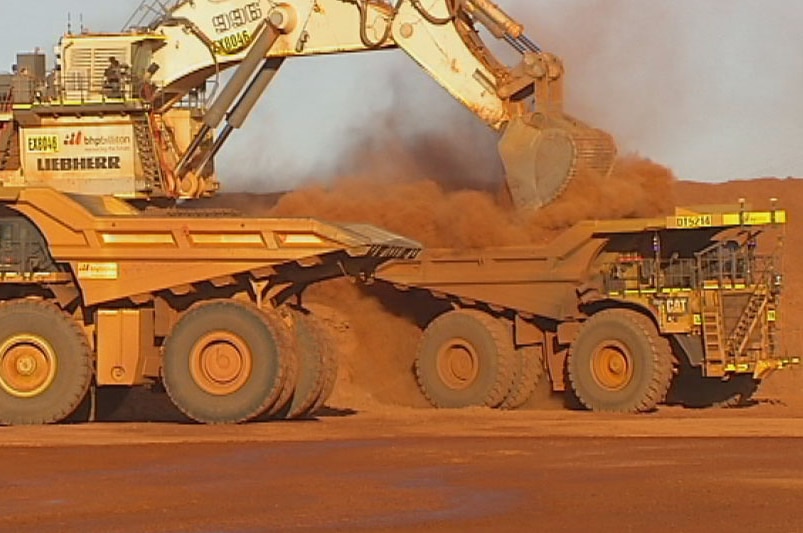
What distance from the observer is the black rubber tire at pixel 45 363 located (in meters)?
25.7

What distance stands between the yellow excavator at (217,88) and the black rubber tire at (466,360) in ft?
6.64

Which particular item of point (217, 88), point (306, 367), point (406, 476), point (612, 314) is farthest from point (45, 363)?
point (406, 476)

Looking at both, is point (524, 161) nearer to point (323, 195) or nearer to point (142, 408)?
point (323, 195)

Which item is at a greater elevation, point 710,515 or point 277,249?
point 277,249

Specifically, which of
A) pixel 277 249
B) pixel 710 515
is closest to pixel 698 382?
pixel 277 249

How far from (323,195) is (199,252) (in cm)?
877

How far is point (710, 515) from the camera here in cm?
1470

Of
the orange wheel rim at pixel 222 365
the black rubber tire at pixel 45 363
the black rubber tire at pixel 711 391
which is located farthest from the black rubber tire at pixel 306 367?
the black rubber tire at pixel 711 391

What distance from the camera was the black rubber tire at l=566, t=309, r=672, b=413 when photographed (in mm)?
29578

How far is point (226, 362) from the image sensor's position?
1001 inches

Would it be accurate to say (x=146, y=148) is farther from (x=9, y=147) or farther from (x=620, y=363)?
(x=620, y=363)

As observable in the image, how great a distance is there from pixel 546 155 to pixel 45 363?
8.72 m

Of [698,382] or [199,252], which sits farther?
[698,382]

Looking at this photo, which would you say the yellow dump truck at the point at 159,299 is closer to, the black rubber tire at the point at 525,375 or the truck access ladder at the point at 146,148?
the truck access ladder at the point at 146,148
